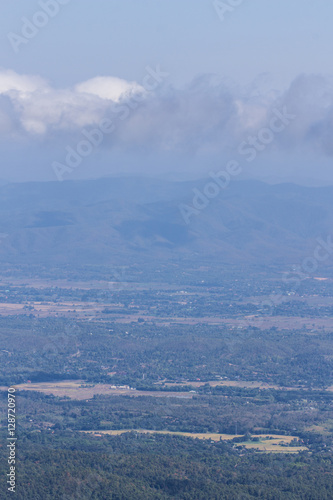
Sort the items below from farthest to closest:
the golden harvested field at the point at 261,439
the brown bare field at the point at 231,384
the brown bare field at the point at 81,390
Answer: the brown bare field at the point at 231,384, the brown bare field at the point at 81,390, the golden harvested field at the point at 261,439

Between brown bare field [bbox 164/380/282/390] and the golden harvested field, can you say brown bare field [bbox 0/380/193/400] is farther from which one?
the golden harvested field

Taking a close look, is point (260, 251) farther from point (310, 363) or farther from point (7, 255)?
point (310, 363)

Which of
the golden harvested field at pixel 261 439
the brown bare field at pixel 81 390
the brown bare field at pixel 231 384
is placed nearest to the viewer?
the golden harvested field at pixel 261 439

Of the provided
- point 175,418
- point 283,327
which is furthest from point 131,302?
point 175,418

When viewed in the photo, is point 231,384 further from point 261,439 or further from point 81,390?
point 261,439

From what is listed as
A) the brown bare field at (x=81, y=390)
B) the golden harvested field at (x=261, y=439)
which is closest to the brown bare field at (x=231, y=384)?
the brown bare field at (x=81, y=390)

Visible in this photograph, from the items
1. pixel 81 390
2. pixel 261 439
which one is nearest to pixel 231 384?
pixel 81 390

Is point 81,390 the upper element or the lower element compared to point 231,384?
lower

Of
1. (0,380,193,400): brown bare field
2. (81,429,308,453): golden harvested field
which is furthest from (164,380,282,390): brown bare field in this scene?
(81,429,308,453): golden harvested field

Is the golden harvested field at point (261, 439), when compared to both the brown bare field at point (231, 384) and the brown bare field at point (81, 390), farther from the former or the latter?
the brown bare field at point (231, 384)
